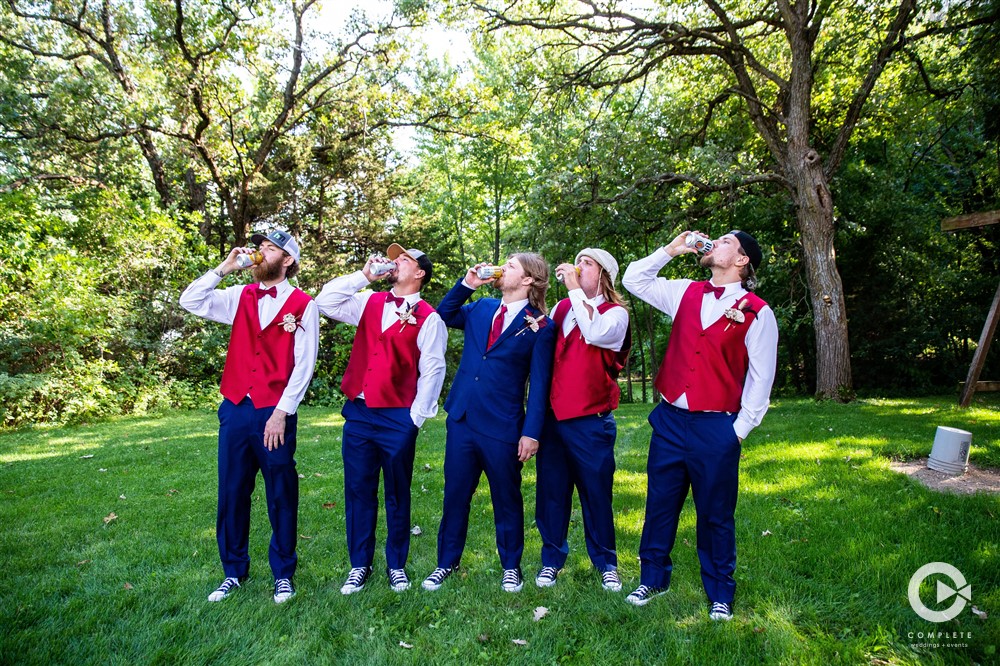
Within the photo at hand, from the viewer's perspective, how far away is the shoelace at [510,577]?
4027mm

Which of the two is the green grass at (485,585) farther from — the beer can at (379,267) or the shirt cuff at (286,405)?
the beer can at (379,267)

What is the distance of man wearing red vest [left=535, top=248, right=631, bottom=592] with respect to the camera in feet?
12.8

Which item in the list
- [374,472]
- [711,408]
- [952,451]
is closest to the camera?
[711,408]

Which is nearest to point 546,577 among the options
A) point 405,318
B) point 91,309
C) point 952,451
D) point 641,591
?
point 641,591

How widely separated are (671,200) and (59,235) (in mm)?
14505

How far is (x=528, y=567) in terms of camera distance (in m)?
4.41

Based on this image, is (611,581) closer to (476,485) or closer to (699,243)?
(476,485)

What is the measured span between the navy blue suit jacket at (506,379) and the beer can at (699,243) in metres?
1.06

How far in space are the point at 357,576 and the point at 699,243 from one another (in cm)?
317

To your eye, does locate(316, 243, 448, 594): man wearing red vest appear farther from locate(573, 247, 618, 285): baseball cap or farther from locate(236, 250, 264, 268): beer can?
locate(573, 247, 618, 285): baseball cap

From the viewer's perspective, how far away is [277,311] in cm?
390

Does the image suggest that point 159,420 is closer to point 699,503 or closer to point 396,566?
point 396,566

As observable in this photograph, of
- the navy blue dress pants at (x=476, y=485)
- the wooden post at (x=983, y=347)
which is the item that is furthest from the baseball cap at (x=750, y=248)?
the wooden post at (x=983, y=347)

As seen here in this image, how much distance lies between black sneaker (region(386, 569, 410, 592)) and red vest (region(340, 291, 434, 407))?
117 centimetres
